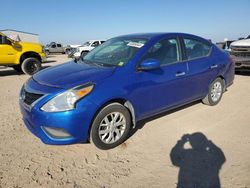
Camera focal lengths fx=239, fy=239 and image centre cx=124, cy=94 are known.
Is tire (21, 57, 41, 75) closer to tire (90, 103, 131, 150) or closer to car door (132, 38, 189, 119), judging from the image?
car door (132, 38, 189, 119)

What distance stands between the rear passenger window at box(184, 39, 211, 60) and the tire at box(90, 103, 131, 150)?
193cm

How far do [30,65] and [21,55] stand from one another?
57 centimetres

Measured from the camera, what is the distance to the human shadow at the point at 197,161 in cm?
280

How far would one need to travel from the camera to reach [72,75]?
3.54m

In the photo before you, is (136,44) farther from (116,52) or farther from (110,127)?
(110,127)

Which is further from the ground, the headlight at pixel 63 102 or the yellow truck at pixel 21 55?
the headlight at pixel 63 102

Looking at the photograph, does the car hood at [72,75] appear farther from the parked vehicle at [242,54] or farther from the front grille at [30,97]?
the parked vehicle at [242,54]

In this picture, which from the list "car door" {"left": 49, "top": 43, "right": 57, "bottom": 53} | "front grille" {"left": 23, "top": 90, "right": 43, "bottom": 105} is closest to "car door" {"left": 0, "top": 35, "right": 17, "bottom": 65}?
"front grille" {"left": 23, "top": 90, "right": 43, "bottom": 105}

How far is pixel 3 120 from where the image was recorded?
15.5ft

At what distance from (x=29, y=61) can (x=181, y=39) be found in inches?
324

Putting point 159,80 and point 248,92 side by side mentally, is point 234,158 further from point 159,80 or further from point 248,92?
point 248,92

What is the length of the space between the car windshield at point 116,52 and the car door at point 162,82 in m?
0.26

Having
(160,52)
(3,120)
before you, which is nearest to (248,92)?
(160,52)

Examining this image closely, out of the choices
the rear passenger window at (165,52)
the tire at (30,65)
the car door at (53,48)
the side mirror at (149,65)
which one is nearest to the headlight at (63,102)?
the side mirror at (149,65)
